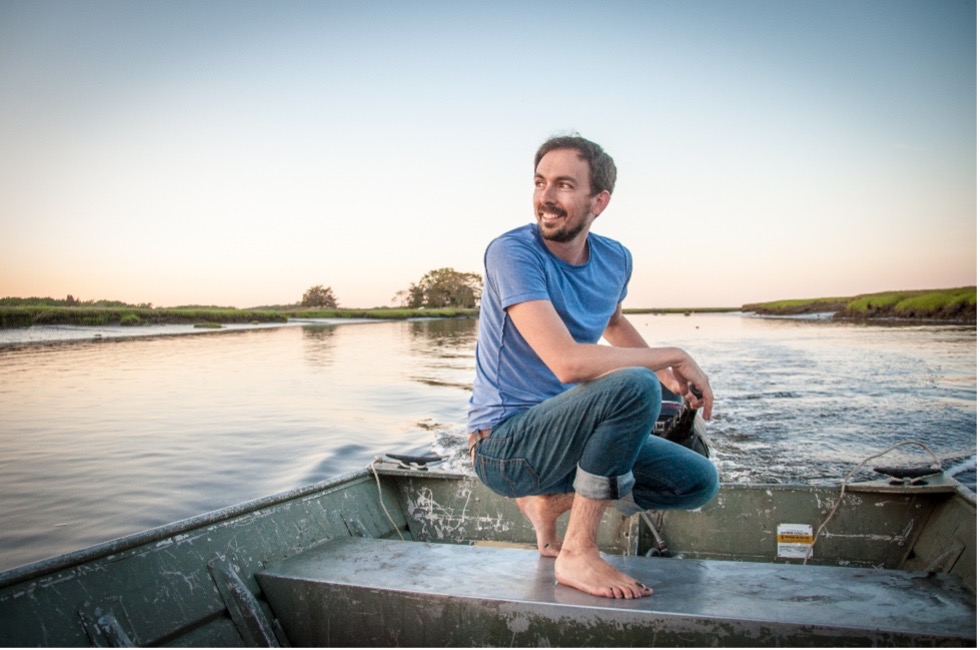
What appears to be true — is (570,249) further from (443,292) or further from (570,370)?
(443,292)

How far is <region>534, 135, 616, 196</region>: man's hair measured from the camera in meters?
2.42

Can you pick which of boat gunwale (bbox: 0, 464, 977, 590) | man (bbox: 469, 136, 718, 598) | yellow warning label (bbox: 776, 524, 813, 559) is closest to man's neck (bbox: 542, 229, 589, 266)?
man (bbox: 469, 136, 718, 598)

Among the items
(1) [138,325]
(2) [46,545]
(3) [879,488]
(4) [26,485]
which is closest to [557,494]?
(3) [879,488]

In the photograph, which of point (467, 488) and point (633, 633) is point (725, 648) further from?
point (467, 488)

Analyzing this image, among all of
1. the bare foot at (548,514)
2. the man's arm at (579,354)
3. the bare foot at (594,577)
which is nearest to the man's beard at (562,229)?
the man's arm at (579,354)

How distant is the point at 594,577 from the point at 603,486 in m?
0.29

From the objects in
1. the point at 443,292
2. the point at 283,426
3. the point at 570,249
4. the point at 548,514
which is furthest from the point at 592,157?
the point at 443,292

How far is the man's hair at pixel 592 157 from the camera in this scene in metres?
2.42

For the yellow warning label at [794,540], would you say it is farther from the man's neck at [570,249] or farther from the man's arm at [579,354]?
the man's neck at [570,249]

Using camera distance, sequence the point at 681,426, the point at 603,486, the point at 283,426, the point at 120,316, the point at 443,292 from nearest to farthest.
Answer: the point at 603,486, the point at 681,426, the point at 283,426, the point at 120,316, the point at 443,292

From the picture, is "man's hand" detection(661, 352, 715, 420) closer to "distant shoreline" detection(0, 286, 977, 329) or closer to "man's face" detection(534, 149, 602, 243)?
"man's face" detection(534, 149, 602, 243)

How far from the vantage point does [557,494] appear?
2514 millimetres

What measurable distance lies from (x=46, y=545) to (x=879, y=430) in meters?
10.0

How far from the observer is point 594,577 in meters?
2.03
